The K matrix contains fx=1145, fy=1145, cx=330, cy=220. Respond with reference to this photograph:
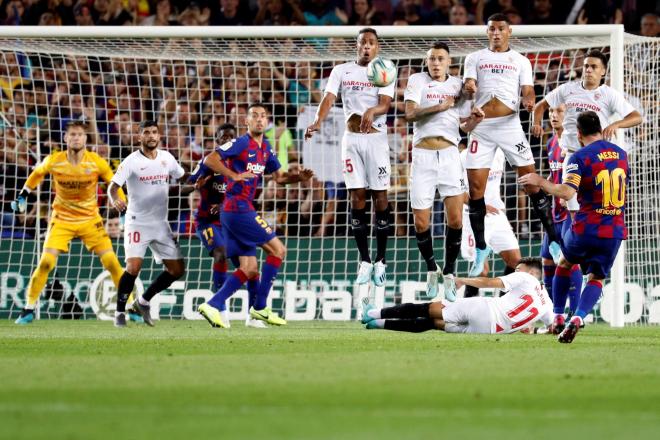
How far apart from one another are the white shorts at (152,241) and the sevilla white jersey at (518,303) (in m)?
4.38

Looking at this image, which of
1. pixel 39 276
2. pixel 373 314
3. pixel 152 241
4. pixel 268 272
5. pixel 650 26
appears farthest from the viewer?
pixel 650 26

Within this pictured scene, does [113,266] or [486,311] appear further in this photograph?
[113,266]

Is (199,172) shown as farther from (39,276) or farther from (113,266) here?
(39,276)

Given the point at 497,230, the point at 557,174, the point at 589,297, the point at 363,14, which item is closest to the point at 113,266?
the point at 497,230

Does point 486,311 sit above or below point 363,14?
below

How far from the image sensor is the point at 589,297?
34.6 ft

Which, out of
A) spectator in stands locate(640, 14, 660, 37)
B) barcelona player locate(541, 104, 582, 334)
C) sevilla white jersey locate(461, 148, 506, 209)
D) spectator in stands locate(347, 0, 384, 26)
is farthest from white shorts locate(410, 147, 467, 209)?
spectator in stands locate(347, 0, 384, 26)

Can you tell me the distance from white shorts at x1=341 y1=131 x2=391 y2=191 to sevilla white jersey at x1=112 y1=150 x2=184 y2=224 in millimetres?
2554

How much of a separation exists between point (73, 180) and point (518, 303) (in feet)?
20.0

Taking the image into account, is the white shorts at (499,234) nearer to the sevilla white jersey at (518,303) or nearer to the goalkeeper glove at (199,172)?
the sevilla white jersey at (518,303)

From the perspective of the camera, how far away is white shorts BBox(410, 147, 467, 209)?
12516mm

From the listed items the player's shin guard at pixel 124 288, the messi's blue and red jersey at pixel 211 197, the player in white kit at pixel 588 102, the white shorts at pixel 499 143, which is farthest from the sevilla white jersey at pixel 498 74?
the player's shin guard at pixel 124 288

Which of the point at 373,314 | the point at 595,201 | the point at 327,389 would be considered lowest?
the point at 327,389

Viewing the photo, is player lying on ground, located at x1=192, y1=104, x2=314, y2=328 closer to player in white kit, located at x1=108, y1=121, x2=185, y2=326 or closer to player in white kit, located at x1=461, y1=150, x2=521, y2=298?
player in white kit, located at x1=108, y1=121, x2=185, y2=326
